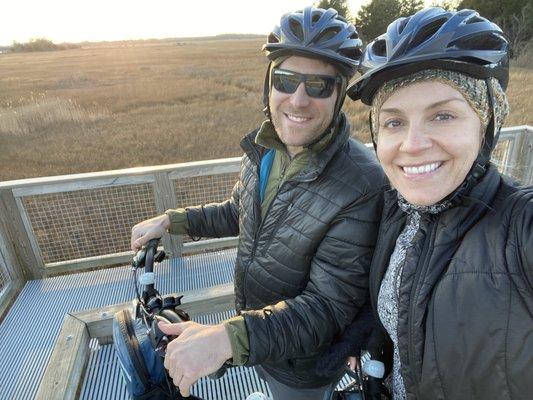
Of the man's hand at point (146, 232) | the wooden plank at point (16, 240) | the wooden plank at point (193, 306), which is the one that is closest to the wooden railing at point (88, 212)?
the wooden plank at point (16, 240)

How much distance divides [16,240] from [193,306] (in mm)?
2220

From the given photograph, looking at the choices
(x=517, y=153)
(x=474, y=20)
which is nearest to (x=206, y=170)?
(x=474, y=20)

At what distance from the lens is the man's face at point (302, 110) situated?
1791mm

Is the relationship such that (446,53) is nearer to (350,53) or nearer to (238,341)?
(350,53)

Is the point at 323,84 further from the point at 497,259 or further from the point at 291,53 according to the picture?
the point at 497,259

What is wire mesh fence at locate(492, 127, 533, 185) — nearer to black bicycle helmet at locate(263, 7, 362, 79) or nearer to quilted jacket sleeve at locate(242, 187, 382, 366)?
black bicycle helmet at locate(263, 7, 362, 79)

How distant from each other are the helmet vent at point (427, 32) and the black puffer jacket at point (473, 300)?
0.49 meters

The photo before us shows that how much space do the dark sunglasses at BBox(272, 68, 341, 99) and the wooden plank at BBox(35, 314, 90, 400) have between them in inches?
81.9

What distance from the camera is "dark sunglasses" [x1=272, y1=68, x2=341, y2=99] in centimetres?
182

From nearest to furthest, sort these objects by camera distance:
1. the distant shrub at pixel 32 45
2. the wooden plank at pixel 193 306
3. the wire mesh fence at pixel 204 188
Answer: the wooden plank at pixel 193 306, the wire mesh fence at pixel 204 188, the distant shrub at pixel 32 45

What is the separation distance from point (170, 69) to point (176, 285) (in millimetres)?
36017

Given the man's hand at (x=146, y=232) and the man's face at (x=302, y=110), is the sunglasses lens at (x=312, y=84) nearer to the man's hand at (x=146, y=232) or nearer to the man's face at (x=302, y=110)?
the man's face at (x=302, y=110)

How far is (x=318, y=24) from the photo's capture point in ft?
6.25

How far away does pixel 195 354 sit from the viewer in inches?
50.4
